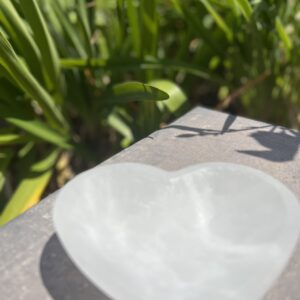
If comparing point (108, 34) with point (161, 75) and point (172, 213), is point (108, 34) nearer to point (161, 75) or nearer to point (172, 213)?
point (161, 75)

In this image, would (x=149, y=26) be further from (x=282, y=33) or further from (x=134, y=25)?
(x=282, y=33)

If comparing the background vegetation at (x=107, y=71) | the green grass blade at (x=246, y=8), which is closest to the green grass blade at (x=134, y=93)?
the background vegetation at (x=107, y=71)

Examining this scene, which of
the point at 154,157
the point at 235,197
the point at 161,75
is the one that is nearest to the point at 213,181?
the point at 235,197

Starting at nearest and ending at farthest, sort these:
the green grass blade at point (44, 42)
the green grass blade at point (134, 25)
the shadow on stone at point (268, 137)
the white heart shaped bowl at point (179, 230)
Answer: the white heart shaped bowl at point (179, 230) → the shadow on stone at point (268, 137) → the green grass blade at point (44, 42) → the green grass blade at point (134, 25)

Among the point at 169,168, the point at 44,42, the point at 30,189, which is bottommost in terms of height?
the point at 30,189

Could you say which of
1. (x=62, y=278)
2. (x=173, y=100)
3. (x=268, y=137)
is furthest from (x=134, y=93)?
(x=62, y=278)

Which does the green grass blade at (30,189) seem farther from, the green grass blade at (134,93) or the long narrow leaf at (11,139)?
the green grass blade at (134,93)

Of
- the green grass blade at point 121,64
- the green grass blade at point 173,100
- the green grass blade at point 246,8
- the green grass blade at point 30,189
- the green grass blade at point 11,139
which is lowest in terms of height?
the green grass blade at point 30,189
